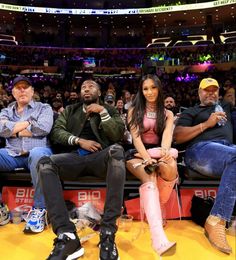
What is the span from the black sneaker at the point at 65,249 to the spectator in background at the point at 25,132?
63cm

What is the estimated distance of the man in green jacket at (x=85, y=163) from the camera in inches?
81.7

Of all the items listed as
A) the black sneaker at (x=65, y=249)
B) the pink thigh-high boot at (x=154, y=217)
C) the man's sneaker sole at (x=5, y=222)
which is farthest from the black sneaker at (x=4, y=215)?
the pink thigh-high boot at (x=154, y=217)

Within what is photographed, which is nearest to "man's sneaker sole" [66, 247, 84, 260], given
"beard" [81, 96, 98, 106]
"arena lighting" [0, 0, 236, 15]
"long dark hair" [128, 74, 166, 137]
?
"long dark hair" [128, 74, 166, 137]

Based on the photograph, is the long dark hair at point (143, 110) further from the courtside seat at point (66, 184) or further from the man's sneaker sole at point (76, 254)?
the man's sneaker sole at point (76, 254)

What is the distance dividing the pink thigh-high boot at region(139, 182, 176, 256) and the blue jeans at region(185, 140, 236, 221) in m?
0.45

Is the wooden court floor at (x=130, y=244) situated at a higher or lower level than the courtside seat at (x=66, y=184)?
lower

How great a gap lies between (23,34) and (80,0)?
466cm

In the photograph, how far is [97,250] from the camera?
7.47ft

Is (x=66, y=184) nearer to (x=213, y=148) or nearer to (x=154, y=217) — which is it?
(x=154, y=217)

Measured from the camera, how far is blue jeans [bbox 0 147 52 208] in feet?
8.66

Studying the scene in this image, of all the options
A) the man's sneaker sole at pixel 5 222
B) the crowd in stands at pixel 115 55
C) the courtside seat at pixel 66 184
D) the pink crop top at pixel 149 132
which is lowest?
the man's sneaker sole at pixel 5 222

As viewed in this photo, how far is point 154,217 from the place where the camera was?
2211 mm

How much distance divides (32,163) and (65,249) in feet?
2.90

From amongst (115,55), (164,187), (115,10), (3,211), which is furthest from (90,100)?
(115,10)
